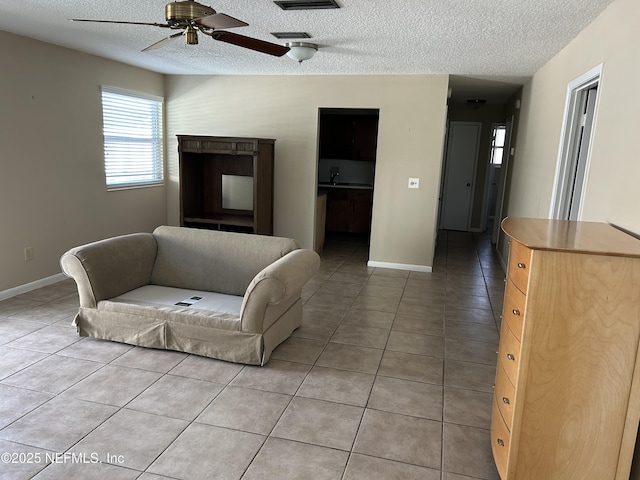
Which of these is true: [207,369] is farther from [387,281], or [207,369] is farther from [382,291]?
[387,281]

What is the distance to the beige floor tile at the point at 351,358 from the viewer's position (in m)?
3.14

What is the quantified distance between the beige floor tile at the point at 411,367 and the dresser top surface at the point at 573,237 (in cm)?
129

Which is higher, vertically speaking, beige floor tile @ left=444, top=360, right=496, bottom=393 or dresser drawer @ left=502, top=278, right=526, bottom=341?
dresser drawer @ left=502, top=278, right=526, bottom=341

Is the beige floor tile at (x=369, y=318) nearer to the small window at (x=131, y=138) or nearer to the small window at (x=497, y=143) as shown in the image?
the small window at (x=131, y=138)

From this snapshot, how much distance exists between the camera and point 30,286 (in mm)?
4465

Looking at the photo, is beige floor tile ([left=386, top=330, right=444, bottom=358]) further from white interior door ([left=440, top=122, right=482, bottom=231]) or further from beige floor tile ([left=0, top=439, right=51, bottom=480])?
white interior door ([left=440, top=122, right=482, bottom=231])

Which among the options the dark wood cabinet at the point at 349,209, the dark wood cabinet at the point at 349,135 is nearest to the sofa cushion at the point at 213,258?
the dark wood cabinet at the point at 349,209

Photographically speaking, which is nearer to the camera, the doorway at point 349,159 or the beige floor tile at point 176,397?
the beige floor tile at point 176,397

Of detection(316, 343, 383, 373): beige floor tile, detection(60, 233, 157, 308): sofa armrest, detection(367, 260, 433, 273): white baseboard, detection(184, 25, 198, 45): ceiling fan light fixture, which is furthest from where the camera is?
detection(367, 260, 433, 273): white baseboard

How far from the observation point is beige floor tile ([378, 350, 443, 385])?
119 inches

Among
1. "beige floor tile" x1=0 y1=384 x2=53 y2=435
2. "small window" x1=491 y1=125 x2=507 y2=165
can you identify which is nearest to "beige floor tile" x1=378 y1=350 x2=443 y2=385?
"beige floor tile" x1=0 y1=384 x2=53 y2=435

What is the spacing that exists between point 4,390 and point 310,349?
192 centimetres

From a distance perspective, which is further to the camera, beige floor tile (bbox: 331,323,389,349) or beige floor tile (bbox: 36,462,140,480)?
beige floor tile (bbox: 331,323,389,349)

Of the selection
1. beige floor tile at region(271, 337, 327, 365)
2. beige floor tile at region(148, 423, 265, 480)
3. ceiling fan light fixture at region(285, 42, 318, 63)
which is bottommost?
beige floor tile at region(148, 423, 265, 480)
